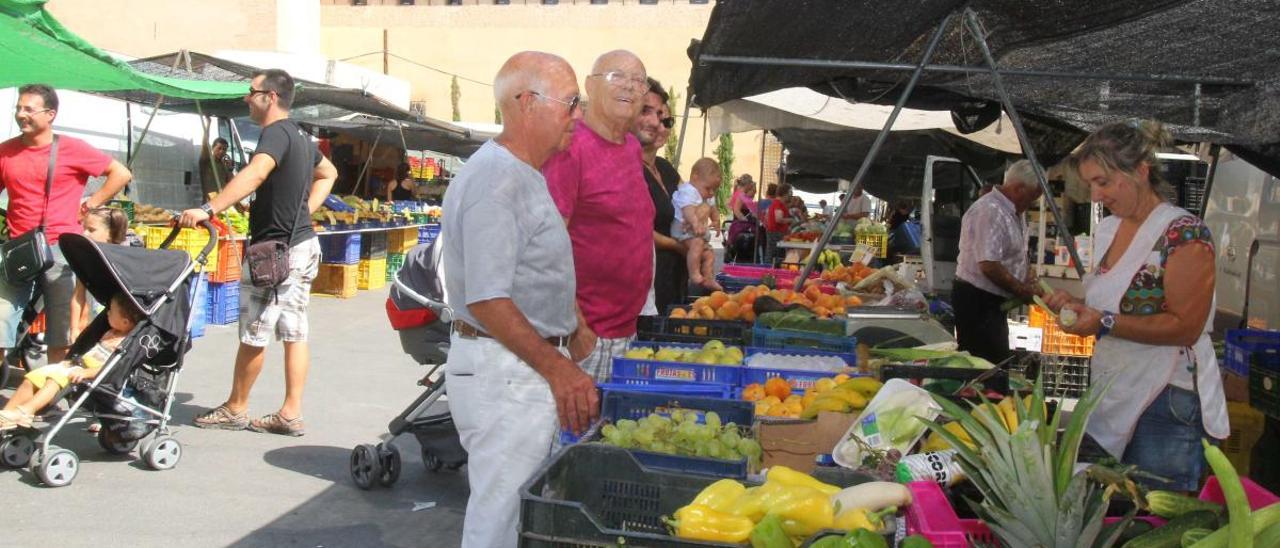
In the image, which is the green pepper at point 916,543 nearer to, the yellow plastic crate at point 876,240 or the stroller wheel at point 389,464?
the stroller wheel at point 389,464

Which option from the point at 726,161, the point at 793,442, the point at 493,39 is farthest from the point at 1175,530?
the point at 493,39

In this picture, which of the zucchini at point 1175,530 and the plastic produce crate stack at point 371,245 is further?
the plastic produce crate stack at point 371,245

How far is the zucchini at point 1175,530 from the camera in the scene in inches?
97.8

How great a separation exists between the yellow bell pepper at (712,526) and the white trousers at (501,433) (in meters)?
0.89

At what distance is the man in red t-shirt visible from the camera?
7246 millimetres

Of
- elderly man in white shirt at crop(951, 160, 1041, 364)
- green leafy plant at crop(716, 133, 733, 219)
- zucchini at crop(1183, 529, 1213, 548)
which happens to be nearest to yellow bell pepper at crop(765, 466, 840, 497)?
zucchini at crop(1183, 529, 1213, 548)

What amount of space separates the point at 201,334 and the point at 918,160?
42.6 ft

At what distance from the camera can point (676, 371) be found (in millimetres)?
4371

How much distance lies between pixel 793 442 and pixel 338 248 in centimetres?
1227

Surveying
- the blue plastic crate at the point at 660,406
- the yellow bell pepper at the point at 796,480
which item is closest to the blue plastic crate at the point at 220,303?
the blue plastic crate at the point at 660,406

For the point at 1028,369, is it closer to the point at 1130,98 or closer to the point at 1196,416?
the point at 1196,416

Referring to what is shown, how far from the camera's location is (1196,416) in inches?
151

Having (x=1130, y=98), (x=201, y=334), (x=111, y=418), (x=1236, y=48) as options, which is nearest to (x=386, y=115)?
(x=201, y=334)

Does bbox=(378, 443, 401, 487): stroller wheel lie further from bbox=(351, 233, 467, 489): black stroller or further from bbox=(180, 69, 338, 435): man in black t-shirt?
bbox=(180, 69, 338, 435): man in black t-shirt
